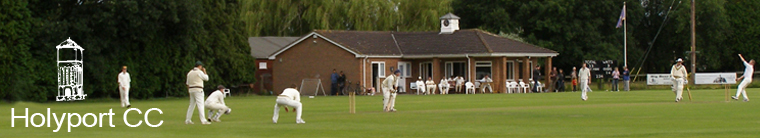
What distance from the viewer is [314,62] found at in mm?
54188

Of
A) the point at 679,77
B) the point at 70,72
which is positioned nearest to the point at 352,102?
the point at 679,77

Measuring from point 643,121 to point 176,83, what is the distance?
97.7 feet

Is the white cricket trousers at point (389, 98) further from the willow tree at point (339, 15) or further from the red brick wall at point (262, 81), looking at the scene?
the willow tree at point (339, 15)

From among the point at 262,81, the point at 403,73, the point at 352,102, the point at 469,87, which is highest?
the point at 403,73

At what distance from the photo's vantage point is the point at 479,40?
53.9 metres

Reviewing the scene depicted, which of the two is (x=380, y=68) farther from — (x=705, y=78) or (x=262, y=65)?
(x=705, y=78)

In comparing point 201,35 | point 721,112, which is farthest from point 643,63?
point 721,112

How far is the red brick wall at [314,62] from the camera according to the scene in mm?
53344

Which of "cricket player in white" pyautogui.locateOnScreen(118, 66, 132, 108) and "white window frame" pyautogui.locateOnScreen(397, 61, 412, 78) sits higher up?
"white window frame" pyautogui.locateOnScreen(397, 61, 412, 78)

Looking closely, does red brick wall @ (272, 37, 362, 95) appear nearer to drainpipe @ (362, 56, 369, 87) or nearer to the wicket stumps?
drainpipe @ (362, 56, 369, 87)

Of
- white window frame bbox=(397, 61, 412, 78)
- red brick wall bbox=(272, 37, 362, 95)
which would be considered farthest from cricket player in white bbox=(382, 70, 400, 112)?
white window frame bbox=(397, 61, 412, 78)

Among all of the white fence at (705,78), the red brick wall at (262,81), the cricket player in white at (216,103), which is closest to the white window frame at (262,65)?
the red brick wall at (262,81)

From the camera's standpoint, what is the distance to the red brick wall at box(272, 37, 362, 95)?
175 ft

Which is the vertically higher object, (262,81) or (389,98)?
(262,81)
